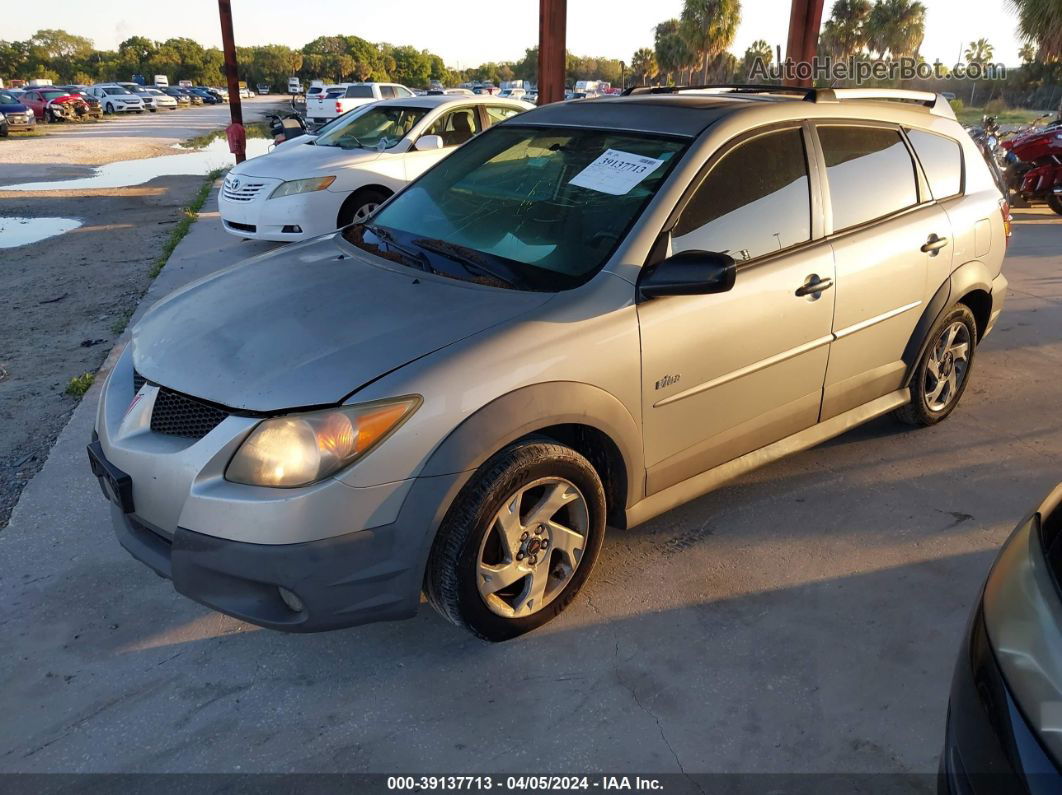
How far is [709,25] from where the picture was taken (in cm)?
4969

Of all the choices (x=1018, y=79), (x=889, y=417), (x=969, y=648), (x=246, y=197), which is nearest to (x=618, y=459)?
(x=969, y=648)

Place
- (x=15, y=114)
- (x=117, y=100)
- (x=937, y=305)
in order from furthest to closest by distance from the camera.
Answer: (x=117, y=100), (x=15, y=114), (x=937, y=305)

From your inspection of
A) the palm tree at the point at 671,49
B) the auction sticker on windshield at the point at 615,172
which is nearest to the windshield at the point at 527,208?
the auction sticker on windshield at the point at 615,172

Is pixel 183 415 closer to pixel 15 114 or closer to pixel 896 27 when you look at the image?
pixel 15 114

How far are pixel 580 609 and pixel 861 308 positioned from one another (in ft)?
5.93

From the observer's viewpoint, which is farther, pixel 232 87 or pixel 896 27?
pixel 896 27

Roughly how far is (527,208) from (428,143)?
5114 millimetres

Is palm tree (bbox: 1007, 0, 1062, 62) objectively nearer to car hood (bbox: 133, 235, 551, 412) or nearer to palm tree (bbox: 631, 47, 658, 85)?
car hood (bbox: 133, 235, 551, 412)

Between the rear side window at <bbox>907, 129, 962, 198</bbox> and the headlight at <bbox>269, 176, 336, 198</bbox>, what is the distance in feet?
18.4

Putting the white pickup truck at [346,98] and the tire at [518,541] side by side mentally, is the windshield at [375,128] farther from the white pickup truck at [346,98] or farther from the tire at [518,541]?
the white pickup truck at [346,98]

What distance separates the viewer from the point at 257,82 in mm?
104062

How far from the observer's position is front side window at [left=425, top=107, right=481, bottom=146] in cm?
884

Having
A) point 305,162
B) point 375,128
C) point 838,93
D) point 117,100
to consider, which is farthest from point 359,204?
point 117,100

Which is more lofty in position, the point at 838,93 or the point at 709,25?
the point at 709,25
